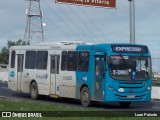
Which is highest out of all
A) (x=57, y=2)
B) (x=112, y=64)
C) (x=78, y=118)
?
(x=57, y=2)

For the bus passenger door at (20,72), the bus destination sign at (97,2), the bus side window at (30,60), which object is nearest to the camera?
the bus side window at (30,60)

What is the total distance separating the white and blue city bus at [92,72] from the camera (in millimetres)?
24609

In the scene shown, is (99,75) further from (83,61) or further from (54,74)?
(54,74)

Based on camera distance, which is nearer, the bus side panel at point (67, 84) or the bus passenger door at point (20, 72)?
the bus side panel at point (67, 84)

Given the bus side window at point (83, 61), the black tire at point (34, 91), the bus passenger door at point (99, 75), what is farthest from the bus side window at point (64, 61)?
the black tire at point (34, 91)

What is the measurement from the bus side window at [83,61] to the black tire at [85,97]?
929 mm

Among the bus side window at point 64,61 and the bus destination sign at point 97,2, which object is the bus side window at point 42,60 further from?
the bus destination sign at point 97,2

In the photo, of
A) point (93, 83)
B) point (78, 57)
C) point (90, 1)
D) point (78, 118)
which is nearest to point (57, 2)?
point (90, 1)

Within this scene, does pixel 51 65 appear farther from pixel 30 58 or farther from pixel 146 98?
pixel 146 98

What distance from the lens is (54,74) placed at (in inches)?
1130

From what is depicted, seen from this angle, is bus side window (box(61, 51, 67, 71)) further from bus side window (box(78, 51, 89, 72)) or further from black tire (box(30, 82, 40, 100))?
black tire (box(30, 82, 40, 100))

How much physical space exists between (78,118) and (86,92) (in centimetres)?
871

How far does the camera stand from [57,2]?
3055 cm

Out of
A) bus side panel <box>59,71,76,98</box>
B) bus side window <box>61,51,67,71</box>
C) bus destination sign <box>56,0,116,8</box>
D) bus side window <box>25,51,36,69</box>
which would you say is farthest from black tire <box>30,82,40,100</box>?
bus destination sign <box>56,0,116,8</box>
